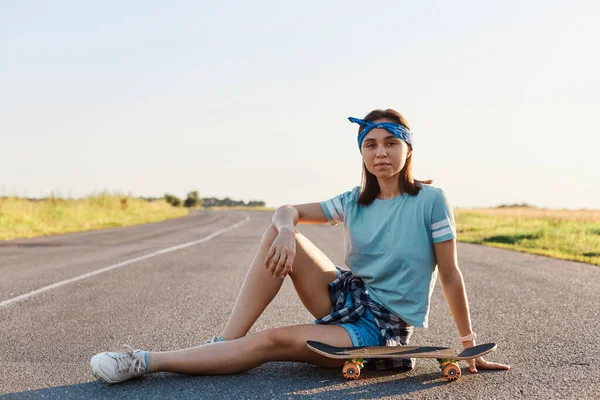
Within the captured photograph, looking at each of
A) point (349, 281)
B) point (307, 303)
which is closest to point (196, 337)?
point (307, 303)

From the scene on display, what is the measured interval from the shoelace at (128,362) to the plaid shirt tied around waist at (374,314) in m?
1.03

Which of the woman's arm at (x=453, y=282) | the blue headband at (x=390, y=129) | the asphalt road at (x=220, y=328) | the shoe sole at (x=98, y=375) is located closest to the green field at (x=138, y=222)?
the asphalt road at (x=220, y=328)

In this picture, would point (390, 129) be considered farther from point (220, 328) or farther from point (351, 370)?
point (220, 328)

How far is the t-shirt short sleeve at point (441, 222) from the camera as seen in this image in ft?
11.4

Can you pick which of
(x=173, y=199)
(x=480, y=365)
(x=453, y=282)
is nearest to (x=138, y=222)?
(x=480, y=365)

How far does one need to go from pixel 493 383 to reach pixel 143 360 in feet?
6.14

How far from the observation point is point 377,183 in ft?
12.3

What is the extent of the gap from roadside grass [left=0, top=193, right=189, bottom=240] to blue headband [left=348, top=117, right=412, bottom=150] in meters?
14.8

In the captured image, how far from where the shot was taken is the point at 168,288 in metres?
7.36

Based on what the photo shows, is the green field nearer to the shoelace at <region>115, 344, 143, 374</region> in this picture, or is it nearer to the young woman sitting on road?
the young woman sitting on road

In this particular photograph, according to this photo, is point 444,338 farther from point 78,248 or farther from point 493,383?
point 78,248

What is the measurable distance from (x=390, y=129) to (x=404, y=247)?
0.65 meters

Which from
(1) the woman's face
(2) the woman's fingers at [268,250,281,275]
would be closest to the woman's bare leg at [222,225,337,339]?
(2) the woman's fingers at [268,250,281,275]

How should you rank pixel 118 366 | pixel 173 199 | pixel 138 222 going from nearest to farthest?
pixel 118 366
pixel 138 222
pixel 173 199
